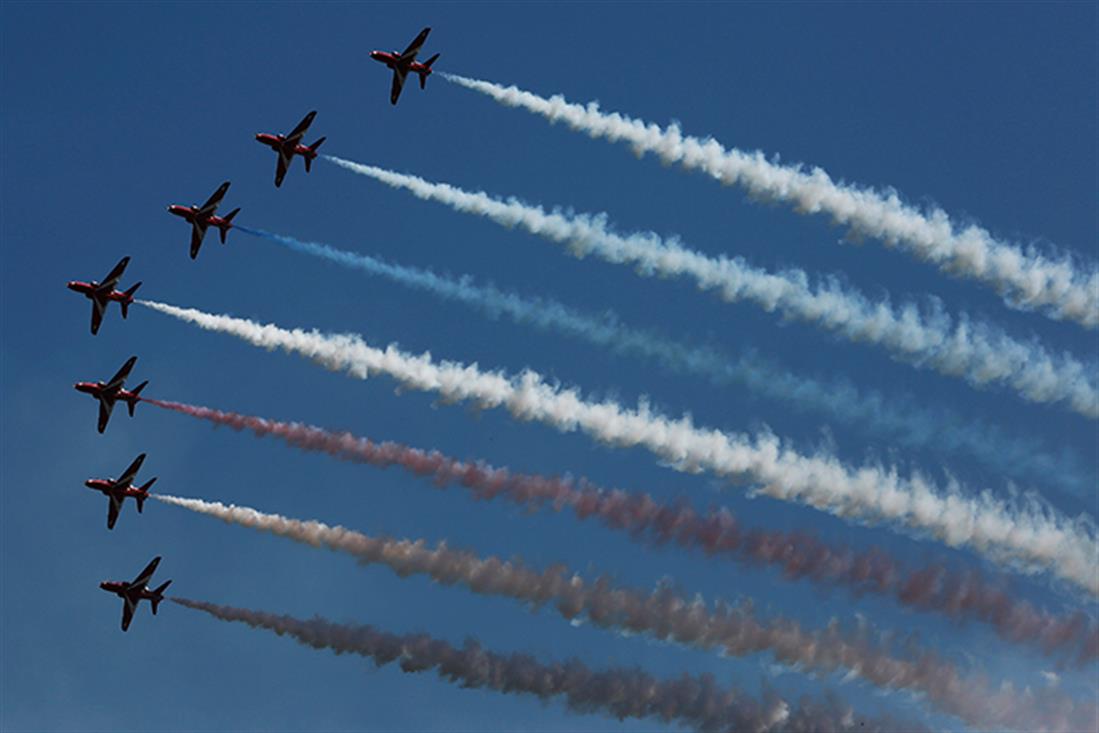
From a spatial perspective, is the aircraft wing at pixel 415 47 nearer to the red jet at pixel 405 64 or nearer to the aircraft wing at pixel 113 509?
the red jet at pixel 405 64

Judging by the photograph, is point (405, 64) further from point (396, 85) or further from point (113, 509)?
point (113, 509)

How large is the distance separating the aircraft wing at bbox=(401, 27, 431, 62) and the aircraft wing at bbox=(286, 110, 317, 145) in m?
5.88

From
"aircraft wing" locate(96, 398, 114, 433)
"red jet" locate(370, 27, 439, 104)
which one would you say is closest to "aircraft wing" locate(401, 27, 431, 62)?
"red jet" locate(370, 27, 439, 104)

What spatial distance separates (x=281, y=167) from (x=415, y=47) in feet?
27.8

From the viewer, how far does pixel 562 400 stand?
246 ft

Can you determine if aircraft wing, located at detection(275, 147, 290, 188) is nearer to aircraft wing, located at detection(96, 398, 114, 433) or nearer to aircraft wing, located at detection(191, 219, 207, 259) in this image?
aircraft wing, located at detection(191, 219, 207, 259)

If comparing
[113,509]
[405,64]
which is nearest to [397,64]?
[405,64]

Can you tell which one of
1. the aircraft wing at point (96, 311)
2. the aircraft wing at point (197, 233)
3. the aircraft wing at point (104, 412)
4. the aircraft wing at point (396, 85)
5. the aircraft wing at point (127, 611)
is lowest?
the aircraft wing at point (127, 611)

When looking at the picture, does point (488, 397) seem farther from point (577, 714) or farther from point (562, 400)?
point (577, 714)

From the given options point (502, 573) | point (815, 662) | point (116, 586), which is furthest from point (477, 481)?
point (116, 586)

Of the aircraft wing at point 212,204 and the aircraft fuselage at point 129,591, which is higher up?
the aircraft wing at point 212,204

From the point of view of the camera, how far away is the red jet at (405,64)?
3356 inches

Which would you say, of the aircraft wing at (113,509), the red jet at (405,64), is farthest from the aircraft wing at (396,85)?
the aircraft wing at (113,509)

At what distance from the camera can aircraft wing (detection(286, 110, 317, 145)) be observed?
8856cm
